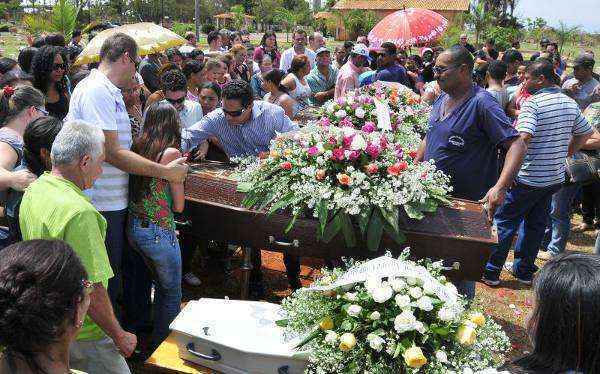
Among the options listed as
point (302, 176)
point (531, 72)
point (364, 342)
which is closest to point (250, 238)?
point (302, 176)

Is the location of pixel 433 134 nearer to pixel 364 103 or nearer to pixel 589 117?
pixel 364 103

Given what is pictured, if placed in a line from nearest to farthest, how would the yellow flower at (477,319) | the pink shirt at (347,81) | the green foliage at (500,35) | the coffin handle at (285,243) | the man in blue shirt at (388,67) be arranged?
the yellow flower at (477,319) < the coffin handle at (285,243) < the pink shirt at (347,81) < the man in blue shirt at (388,67) < the green foliage at (500,35)

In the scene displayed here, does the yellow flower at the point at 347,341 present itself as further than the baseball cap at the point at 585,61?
No

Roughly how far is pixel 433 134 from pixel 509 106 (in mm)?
3033

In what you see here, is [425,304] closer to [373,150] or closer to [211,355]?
[211,355]

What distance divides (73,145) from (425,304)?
1668 mm

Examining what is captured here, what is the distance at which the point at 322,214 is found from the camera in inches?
128

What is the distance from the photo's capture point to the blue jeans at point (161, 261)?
3.27 m

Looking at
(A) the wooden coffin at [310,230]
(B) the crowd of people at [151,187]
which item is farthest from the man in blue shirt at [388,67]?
(A) the wooden coffin at [310,230]

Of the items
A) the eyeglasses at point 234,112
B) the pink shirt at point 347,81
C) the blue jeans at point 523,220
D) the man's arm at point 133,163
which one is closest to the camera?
the man's arm at point 133,163

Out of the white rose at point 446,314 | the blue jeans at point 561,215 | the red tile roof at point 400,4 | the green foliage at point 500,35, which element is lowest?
the blue jeans at point 561,215

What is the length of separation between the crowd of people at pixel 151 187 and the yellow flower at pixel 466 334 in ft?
1.80

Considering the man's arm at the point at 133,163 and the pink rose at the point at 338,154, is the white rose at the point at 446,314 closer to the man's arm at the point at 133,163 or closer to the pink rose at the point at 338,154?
the pink rose at the point at 338,154

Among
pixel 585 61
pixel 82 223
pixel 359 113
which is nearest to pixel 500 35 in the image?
pixel 585 61
